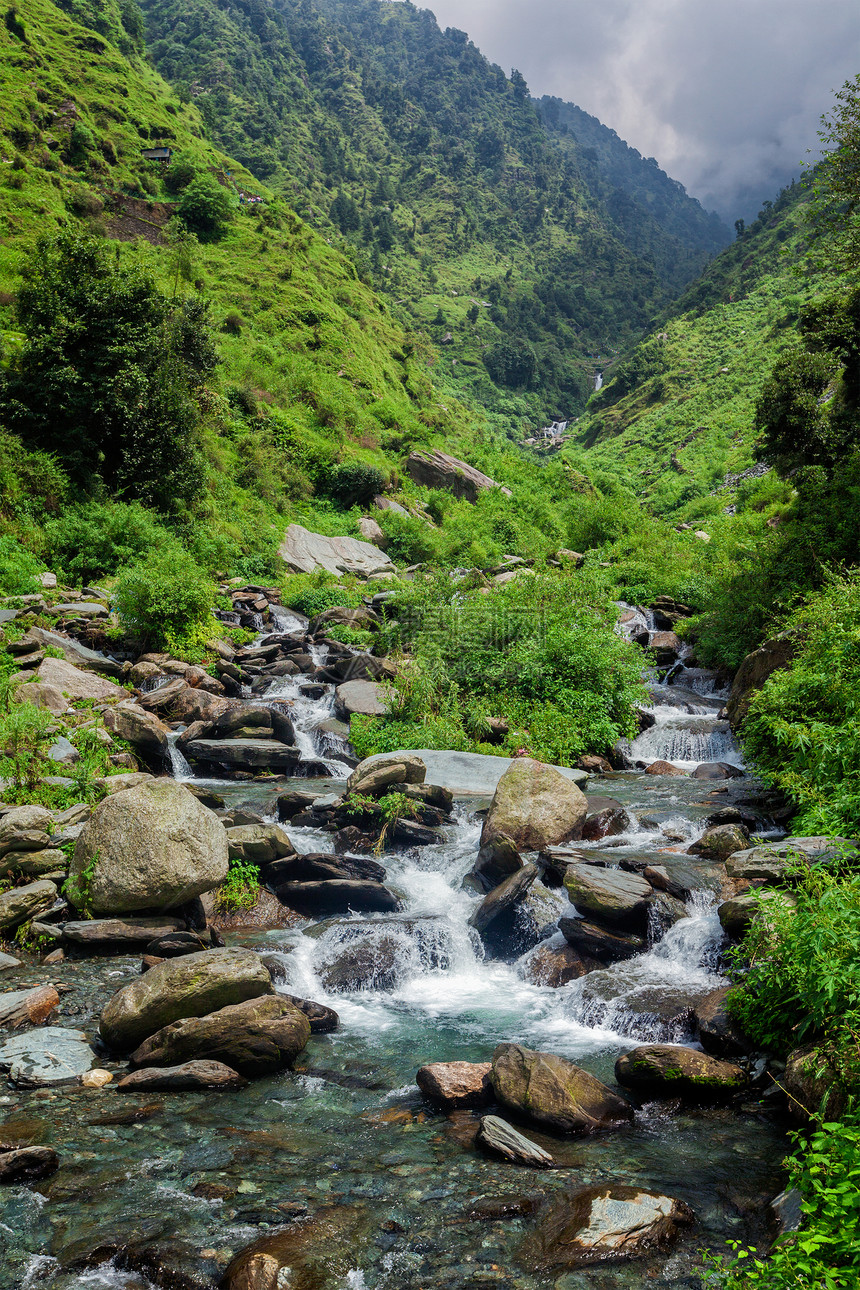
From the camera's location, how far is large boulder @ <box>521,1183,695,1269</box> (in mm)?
4695

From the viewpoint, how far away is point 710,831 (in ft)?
36.8

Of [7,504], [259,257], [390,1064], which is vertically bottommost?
[390,1064]

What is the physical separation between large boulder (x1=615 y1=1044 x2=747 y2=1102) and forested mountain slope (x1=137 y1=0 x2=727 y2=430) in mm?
89119

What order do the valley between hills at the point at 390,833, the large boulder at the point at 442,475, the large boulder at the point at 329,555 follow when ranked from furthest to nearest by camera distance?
the large boulder at the point at 442,475, the large boulder at the point at 329,555, the valley between hills at the point at 390,833

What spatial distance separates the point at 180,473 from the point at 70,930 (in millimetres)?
21195

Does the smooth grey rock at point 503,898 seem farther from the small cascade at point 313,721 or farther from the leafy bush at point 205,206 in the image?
the leafy bush at point 205,206

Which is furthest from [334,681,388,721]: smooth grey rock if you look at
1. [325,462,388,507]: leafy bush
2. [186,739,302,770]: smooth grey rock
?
[325,462,388,507]: leafy bush

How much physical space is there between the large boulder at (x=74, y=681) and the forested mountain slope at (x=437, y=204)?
79.0 meters

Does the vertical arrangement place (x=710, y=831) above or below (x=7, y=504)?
below

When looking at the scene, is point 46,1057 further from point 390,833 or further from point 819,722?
point 819,722

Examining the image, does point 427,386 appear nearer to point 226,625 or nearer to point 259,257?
point 259,257

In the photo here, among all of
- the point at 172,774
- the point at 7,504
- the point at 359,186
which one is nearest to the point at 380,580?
the point at 7,504

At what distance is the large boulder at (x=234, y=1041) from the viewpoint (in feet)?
22.3

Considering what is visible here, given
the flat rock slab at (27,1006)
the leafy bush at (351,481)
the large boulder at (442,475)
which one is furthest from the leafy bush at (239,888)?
the large boulder at (442,475)
